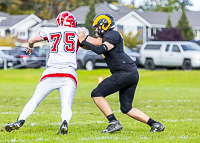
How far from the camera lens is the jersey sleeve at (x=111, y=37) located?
22.8 feet

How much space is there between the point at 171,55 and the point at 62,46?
2336 centimetres

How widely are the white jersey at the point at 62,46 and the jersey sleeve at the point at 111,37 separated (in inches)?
16.5

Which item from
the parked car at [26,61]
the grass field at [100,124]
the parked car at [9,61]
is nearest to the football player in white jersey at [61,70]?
the grass field at [100,124]

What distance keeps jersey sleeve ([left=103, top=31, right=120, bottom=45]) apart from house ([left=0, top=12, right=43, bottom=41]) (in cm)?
6184

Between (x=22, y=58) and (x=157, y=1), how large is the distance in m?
73.4

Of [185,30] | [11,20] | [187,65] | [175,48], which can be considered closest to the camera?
[187,65]

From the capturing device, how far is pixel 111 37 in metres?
6.95

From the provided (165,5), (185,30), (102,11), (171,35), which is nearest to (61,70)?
(171,35)

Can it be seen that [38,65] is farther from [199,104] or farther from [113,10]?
[113,10]

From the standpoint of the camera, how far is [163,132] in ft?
23.9

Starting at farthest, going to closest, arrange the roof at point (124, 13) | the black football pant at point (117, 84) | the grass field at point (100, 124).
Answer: the roof at point (124, 13), the black football pant at point (117, 84), the grass field at point (100, 124)

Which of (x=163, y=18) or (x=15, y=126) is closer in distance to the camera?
(x=15, y=126)

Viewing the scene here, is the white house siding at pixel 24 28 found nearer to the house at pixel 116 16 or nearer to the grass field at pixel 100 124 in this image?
the house at pixel 116 16

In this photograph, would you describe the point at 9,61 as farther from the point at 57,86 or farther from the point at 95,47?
the point at 95,47
